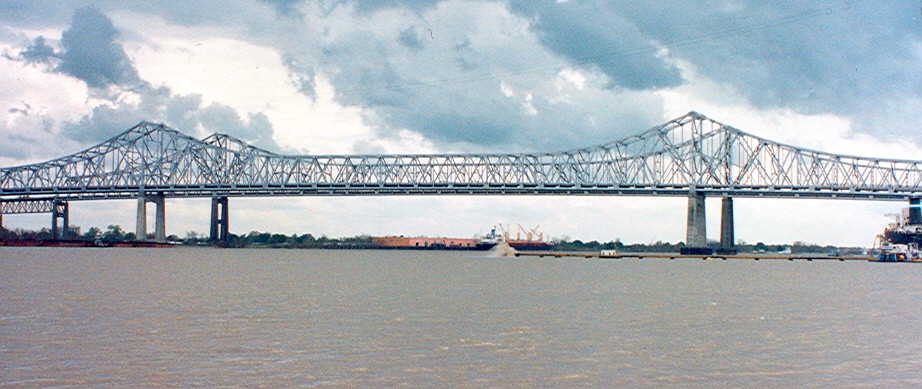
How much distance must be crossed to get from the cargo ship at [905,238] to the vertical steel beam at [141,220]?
8163cm

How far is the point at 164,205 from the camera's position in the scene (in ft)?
392

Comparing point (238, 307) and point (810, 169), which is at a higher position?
point (810, 169)

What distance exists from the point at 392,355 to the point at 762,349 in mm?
7334

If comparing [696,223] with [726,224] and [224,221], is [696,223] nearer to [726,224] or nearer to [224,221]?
[726,224]

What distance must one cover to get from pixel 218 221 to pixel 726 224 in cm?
6090

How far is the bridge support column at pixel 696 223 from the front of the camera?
96375 mm

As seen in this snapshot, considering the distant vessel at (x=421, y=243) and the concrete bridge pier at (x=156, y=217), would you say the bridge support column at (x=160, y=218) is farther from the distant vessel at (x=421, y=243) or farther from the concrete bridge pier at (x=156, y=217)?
the distant vessel at (x=421, y=243)

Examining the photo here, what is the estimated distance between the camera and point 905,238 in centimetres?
9756

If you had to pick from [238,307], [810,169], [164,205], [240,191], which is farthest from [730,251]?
[238,307]

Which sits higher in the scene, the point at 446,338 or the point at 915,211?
the point at 915,211

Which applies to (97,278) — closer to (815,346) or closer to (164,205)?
(815,346)

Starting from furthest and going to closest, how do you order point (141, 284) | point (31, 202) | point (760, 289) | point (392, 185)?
point (31, 202) → point (392, 185) → point (760, 289) → point (141, 284)

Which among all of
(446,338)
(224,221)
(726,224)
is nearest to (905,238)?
(726,224)

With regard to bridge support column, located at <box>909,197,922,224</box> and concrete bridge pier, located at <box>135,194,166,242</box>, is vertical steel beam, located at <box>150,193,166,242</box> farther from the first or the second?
bridge support column, located at <box>909,197,922,224</box>
